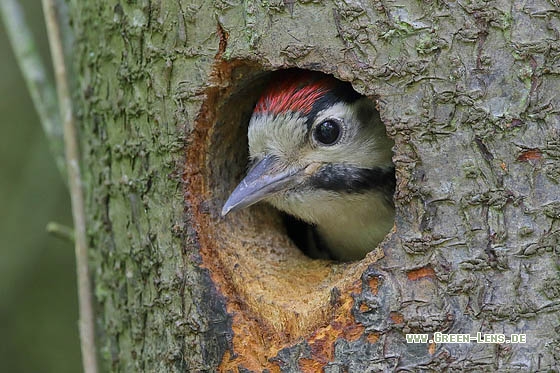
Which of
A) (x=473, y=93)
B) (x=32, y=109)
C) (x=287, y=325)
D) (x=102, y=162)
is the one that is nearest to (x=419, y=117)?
(x=473, y=93)

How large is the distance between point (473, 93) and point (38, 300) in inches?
162

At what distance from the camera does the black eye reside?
3.10m

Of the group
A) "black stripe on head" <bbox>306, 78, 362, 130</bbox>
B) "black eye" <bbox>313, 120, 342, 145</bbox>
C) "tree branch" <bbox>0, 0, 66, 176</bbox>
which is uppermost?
"tree branch" <bbox>0, 0, 66, 176</bbox>

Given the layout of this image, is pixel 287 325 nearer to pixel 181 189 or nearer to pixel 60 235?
pixel 181 189

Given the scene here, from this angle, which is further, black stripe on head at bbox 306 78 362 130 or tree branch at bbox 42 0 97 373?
tree branch at bbox 42 0 97 373

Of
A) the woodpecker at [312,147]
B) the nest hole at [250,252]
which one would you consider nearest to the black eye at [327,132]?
the woodpecker at [312,147]

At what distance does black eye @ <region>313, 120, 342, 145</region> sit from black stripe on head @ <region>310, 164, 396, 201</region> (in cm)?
9

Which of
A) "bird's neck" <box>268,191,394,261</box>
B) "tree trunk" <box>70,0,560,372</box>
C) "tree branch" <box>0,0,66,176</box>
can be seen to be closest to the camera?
"tree trunk" <box>70,0,560,372</box>

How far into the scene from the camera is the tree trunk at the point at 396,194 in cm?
250

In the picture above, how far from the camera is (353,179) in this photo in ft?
10.5

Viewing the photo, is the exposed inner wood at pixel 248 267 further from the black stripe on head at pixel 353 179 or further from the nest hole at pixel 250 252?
the black stripe on head at pixel 353 179

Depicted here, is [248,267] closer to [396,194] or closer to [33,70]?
[396,194]

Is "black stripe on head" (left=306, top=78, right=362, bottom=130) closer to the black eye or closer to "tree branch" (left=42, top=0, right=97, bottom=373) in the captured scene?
the black eye

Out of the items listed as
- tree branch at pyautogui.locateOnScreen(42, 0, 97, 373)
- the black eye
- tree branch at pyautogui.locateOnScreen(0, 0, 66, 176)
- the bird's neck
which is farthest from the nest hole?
tree branch at pyautogui.locateOnScreen(0, 0, 66, 176)
